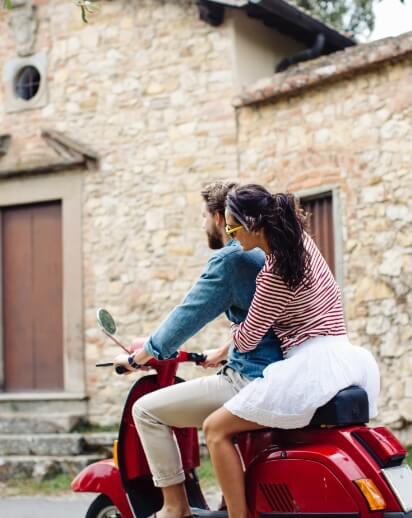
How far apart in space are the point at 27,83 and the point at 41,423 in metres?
4.00

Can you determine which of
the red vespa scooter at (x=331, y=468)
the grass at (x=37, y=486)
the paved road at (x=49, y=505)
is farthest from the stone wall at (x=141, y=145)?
the red vespa scooter at (x=331, y=468)

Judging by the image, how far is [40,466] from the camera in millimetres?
10070

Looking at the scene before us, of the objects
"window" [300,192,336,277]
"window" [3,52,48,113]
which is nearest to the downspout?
"window" [300,192,336,277]

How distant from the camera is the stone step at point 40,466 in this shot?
32.9ft

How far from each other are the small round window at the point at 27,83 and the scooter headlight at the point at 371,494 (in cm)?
923

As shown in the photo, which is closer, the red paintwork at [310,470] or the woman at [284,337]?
the red paintwork at [310,470]

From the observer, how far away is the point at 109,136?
11.6m

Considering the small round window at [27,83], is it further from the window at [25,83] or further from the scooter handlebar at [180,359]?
the scooter handlebar at [180,359]

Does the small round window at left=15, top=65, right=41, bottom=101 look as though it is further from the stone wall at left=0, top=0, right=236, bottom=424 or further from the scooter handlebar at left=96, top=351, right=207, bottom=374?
the scooter handlebar at left=96, top=351, right=207, bottom=374

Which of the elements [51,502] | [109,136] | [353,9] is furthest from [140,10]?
[353,9]

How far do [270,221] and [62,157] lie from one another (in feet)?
26.3

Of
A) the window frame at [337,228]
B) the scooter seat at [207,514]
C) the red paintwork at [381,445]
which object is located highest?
the window frame at [337,228]

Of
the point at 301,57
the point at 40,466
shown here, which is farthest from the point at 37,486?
the point at 301,57

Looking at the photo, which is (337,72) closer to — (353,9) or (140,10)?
(140,10)
